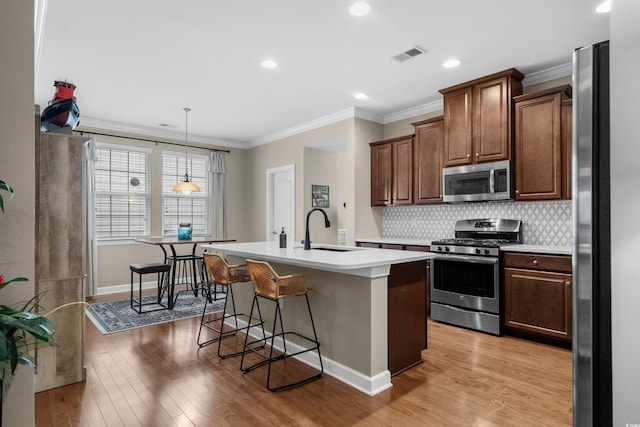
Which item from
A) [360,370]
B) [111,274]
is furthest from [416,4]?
[111,274]

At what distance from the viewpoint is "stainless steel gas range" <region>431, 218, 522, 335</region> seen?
3742mm

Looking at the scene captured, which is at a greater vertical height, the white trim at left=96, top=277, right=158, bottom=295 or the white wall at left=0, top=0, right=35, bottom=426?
the white wall at left=0, top=0, right=35, bottom=426

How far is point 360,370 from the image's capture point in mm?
2570

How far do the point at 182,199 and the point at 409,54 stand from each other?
194 inches

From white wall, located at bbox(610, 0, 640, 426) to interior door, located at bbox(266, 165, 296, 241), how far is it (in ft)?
18.1

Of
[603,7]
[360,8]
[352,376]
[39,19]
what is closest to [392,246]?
[352,376]

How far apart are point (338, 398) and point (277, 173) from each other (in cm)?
498

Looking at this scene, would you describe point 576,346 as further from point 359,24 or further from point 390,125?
point 390,125

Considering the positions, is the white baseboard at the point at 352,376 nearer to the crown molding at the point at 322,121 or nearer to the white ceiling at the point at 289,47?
the white ceiling at the point at 289,47

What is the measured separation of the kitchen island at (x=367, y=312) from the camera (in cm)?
252

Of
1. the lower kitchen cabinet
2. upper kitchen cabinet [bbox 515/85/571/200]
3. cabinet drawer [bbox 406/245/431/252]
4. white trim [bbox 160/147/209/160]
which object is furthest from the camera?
white trim [bbox 160/147/209/160]

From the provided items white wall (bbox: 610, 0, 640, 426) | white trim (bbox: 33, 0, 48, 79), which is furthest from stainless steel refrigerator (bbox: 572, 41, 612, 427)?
white trim (bbox: 33, 0, 48, 79)

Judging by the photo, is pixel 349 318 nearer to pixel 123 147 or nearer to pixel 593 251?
pixel 593 251

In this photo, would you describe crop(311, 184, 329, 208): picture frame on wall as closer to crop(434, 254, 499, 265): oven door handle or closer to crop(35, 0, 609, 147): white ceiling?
crop(35, 0, 609, 147): white ceiling
